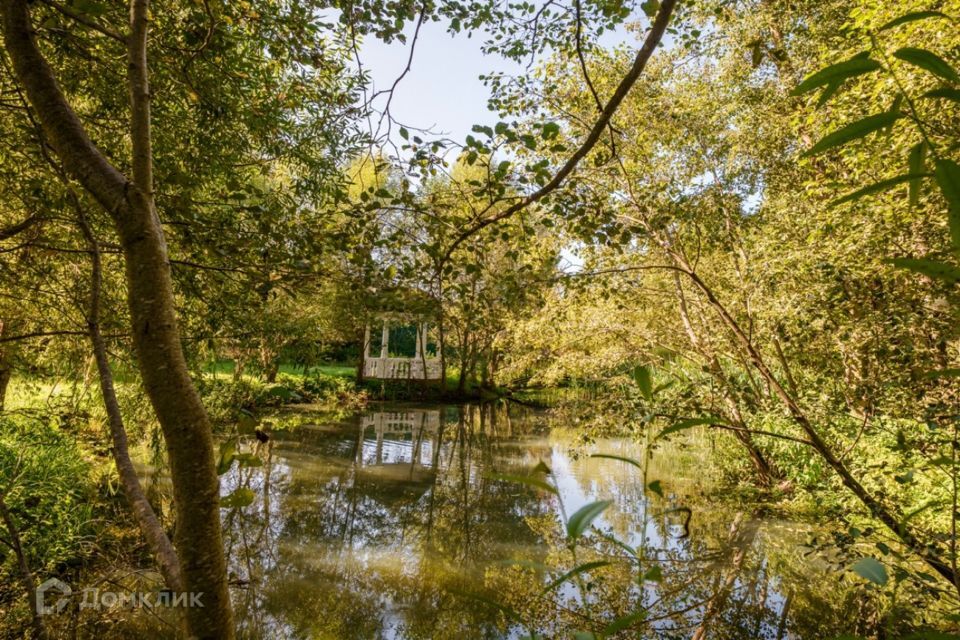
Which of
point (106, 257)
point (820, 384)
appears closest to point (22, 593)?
point (106, 257)

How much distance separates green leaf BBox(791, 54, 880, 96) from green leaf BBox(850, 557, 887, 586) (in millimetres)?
483

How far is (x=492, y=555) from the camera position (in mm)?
5336

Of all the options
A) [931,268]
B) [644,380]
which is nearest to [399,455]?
[644,380]

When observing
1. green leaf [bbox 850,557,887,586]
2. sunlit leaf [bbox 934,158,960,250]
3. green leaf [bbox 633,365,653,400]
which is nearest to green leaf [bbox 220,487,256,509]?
green leaf [bbox 633,365,653,400]

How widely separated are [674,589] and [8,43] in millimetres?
5234

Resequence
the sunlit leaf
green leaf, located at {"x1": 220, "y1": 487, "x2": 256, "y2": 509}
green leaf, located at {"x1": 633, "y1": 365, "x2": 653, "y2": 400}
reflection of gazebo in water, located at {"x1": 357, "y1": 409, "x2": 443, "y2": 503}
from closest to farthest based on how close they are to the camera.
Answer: the sunlit leaf < green leaf, located at {"x1": 633, "y1": 365, "x2": 653, "y2": 400} < green leaf, located at {"x1": 220, "y1": 487, "x2": 256, "y2": 509} < reflection of gazebo in water, located at {"x1": 357, "y1": 409, "x2": 443, "y2": 503}

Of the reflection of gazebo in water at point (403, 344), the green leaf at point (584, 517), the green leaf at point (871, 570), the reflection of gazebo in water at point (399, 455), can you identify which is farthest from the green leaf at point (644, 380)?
the reflection of gazebo in water at point (399, 455)

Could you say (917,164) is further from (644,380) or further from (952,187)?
(644,380)

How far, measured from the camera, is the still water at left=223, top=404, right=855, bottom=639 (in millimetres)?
4039

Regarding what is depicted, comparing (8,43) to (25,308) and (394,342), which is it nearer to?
(25,308)

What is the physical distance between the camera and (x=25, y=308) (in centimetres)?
384

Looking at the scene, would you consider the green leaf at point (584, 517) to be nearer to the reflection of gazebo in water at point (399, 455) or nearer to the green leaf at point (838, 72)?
the green leaf at point (838, 72)

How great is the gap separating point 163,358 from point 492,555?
4997 mm

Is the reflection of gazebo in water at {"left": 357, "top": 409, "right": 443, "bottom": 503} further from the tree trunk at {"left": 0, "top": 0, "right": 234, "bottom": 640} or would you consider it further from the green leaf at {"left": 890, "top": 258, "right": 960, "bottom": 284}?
the green leaf at {"left": 890, "top": 258, "right": 960, "bottom": 284}
